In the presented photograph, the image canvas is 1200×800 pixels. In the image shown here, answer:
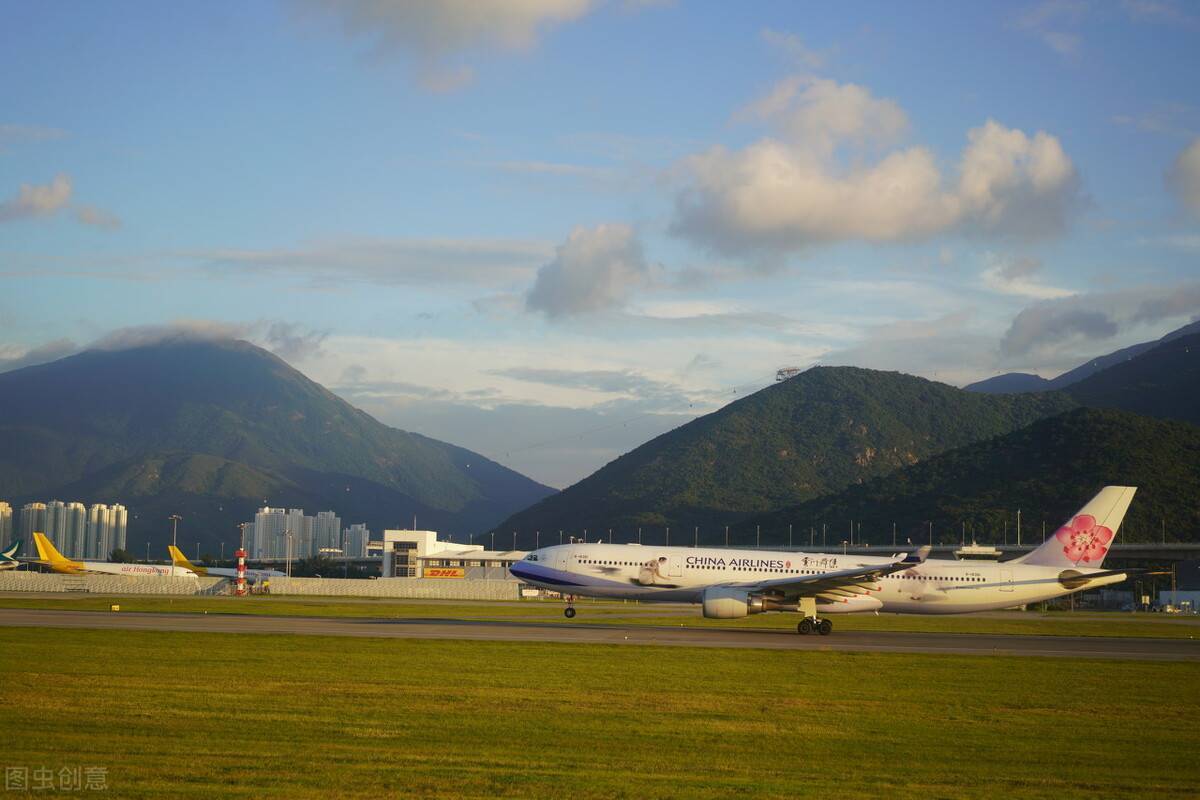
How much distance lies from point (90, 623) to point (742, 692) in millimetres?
29636

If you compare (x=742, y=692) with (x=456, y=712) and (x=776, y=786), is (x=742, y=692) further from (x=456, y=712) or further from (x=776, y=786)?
(x=776, y=786)

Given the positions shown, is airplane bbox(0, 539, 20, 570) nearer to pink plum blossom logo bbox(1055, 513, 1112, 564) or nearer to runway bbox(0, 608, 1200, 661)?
runway bbox(0, 608, 1200, 661)

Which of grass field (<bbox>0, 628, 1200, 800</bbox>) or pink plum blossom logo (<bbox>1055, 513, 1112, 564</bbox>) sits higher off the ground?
pink plum blossom logo (<bbox>1055, 513, 1112, 564</bbox>)

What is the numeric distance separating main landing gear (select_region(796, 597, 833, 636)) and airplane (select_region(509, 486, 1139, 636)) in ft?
0.19

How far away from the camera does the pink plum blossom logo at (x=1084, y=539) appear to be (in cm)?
5191

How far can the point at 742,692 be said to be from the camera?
24391mm

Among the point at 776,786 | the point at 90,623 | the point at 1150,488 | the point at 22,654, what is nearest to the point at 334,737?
the point at 776,786

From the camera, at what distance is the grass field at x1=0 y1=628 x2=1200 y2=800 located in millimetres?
14406

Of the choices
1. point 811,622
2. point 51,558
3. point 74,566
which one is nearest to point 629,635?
point 811,622

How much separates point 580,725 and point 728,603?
27941 millimetres

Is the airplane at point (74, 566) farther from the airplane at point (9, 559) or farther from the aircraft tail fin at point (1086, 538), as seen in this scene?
the aircraft tail fin at point (1086, 538)

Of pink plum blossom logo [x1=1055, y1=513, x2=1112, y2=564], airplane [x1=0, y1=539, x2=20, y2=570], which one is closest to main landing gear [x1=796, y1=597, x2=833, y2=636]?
pink plum blossom logo [x1=1055, y1=513, x2=1112, y2=564]

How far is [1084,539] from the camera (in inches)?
2046

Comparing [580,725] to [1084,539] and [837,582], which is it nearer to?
[837,582]
